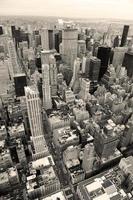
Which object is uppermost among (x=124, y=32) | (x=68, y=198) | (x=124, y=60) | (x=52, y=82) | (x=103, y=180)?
(x=124, y=32)

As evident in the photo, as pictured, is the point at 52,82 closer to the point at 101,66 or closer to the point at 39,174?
the point at 101,66

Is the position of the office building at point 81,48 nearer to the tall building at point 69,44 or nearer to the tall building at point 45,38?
the tall building at point 69,44

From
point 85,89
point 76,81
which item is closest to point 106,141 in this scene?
point 85,89

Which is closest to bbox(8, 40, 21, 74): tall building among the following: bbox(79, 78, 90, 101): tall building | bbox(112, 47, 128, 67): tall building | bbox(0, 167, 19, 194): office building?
bbox(79, 78, 90, 101): tall building

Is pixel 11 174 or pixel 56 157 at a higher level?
pixel 11 174

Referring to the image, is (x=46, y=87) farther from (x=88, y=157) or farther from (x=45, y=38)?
(x=45, y=38)


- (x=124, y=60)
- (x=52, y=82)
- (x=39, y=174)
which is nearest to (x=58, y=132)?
(x=39, y=174)
